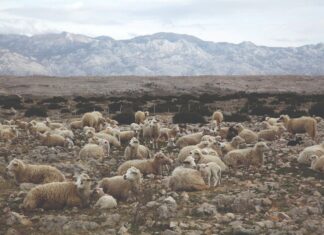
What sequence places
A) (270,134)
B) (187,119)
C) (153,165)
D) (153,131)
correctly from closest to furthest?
(153,165) → (153,131) → (270,134) → (187,119)

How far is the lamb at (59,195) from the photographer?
1093cm

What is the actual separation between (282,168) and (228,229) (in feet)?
21.1

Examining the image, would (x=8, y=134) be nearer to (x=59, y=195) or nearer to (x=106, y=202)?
(x=59, y=195)

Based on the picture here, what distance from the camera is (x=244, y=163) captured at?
51.6 ft

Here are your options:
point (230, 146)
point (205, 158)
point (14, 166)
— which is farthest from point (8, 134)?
point (205, 158)

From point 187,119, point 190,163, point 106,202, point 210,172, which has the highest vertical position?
point 190,163

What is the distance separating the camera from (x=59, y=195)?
438 inches

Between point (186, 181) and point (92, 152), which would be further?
point (92, 152)

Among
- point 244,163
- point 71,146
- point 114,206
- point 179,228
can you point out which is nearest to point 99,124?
point 71,146

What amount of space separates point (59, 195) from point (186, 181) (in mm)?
3026

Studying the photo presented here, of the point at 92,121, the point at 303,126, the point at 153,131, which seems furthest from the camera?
the point at 92,121

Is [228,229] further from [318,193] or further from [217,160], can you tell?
[217,160]

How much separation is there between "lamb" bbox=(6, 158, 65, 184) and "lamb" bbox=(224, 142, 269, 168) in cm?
550

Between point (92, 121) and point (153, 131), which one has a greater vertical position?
point (153, 131)
